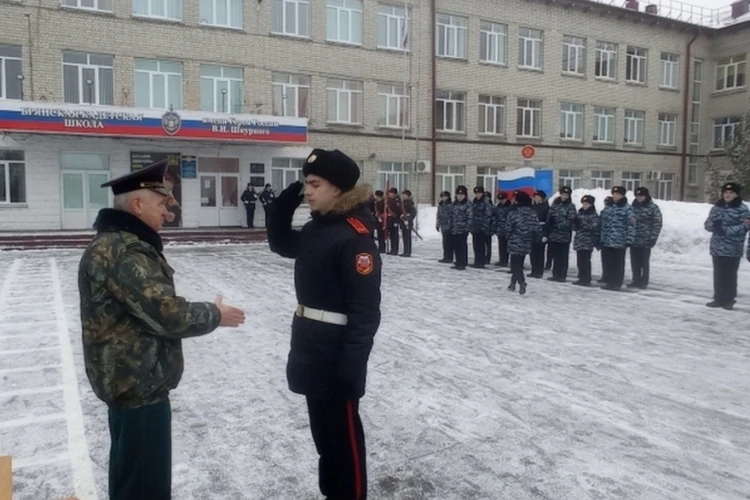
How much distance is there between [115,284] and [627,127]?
33.2 m

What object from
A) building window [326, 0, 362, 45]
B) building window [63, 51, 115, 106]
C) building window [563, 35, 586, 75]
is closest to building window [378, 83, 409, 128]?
building window [326, 0, 362, 45]

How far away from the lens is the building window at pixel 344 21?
24062mm

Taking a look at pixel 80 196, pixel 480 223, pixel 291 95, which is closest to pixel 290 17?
pixel 291 95

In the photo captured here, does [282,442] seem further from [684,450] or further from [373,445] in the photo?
[684,450]

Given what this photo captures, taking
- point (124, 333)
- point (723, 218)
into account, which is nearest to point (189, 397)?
point (124, 333)

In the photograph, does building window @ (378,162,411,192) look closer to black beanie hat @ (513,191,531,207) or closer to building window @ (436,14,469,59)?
building window @ (436,14,469,59)

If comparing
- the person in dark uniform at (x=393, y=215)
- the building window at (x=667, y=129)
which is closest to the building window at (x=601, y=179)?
the building window at (x=667, y=129)

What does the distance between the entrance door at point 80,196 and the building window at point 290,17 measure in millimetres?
8430

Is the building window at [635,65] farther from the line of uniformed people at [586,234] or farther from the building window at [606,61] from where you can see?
the line of uniformed people at [586,234]

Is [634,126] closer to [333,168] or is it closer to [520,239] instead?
[520,239]

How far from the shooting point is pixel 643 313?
851 cm

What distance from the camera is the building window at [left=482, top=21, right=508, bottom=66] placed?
27281 mm

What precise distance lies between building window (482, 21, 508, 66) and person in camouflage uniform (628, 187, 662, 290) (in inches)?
713

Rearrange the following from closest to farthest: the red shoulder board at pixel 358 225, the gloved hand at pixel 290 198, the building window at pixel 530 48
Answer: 1. the red shoulder board at pixel 358 225
2. the gloved hand at pixel 290 198
3. the building window at pixel 530 48
